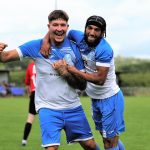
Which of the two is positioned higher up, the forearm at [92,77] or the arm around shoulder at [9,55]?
the arm around shoulder at [9,55]

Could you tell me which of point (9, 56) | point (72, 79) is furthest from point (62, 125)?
point (9, 56)

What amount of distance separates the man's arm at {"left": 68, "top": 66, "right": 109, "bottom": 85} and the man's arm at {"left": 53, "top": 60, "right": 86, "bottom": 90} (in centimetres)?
8

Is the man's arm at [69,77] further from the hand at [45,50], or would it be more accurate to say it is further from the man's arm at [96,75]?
the hand at [45,50]

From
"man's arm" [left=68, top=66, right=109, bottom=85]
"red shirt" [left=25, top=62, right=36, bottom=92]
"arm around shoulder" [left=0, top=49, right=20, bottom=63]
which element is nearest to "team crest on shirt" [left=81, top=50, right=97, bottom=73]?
"man's arm" [left=68, top=66, right=109, bottom=85]

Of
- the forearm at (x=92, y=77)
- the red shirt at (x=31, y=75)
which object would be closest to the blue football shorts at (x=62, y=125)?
the forearm at (x=92, y=77)

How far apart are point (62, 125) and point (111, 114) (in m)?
1.03

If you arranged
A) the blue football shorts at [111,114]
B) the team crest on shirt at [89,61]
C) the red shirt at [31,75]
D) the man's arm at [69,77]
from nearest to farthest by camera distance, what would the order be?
the man's arm at [69,77], the team crest on shirt at [89,61], the blue football shorts at [111,114], the red shirt at [31,75]

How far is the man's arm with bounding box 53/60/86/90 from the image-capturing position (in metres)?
7.95

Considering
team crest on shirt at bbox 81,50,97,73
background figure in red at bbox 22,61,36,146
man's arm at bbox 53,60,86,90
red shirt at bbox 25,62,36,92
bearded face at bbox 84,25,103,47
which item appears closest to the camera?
man's arm at bbox 53,60,86,90

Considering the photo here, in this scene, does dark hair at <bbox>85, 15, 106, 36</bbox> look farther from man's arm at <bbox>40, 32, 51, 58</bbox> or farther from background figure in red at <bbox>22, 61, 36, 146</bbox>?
background figure in red at <bbox>22, 61, 36, 146</bbox>

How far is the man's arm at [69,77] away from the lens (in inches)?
313

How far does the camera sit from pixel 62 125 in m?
8.26

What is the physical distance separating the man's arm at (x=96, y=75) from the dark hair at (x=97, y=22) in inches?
23.2

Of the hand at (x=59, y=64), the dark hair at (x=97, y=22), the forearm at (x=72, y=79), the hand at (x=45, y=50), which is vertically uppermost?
the dark hair at (x=97, y=22)
